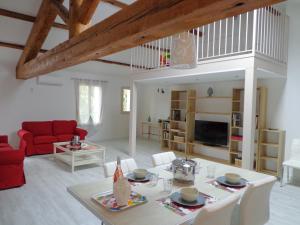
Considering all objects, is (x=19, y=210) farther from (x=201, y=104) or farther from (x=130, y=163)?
(x=201, y=104)

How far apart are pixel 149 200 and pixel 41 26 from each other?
3803 mm

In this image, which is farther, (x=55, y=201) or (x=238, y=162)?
(x=238, y=162)

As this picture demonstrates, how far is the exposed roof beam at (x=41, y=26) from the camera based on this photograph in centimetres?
377

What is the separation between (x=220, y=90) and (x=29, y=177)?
468 centimetres

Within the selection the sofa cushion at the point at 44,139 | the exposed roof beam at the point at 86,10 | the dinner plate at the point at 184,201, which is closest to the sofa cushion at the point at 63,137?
the sofa cushion at the point at 44,139

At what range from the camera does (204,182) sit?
2.11 meters

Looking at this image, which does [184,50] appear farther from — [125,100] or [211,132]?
[125,100]

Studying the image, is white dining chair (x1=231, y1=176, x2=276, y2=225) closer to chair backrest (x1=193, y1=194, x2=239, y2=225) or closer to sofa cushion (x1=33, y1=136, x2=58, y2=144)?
chair backrest (x1=193, y1=194, x2=239, y2=225)

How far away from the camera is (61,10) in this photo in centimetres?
337

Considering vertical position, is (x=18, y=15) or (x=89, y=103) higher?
(x=18, y=15)

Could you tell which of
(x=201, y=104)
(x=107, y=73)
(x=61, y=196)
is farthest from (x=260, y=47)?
(x=107, y=73)

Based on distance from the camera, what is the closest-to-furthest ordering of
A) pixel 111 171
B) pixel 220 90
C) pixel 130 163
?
pixel 111 171, pixel 130 163, pixel 220 90

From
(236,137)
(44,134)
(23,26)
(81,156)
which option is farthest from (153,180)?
(44,134)

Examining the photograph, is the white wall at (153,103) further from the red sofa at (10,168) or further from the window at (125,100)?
the red sofa at (10,168)
